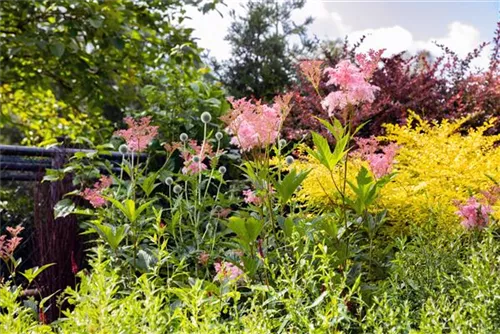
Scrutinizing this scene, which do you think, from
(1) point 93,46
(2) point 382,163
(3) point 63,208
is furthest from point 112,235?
(1) point 93,46

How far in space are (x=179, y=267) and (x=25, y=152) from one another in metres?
2.15

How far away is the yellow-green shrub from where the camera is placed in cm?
299

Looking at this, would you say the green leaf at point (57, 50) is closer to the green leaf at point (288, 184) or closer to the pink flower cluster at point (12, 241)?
the pink flower cluster at point (12, 241)

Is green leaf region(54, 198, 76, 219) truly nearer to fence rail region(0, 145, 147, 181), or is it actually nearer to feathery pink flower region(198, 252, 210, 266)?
fence rail region(0, 145, 147, 181)

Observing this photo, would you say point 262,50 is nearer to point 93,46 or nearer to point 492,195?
point 93,46

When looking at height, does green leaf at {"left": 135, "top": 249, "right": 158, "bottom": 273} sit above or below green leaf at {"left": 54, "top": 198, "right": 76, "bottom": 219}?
below

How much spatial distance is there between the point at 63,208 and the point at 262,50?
6555 millimetres

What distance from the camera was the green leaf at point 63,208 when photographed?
3.35 metres

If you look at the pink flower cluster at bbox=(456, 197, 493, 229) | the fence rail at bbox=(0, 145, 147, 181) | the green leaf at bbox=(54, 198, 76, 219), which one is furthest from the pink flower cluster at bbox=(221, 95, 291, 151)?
the fence rail at bbox=(0, 145, 147, 181)

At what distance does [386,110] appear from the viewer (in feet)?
14.1

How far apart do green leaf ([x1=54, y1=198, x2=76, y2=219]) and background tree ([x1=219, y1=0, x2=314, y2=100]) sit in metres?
5.64

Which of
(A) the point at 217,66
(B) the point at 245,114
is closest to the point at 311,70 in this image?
(B) the point at 245,114

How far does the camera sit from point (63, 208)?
3393 millimetres

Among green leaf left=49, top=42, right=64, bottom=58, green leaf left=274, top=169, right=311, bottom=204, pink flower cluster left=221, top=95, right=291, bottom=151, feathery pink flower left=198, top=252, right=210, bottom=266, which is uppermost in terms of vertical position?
green leaf left=49, top=42, right=64, bottom=58
